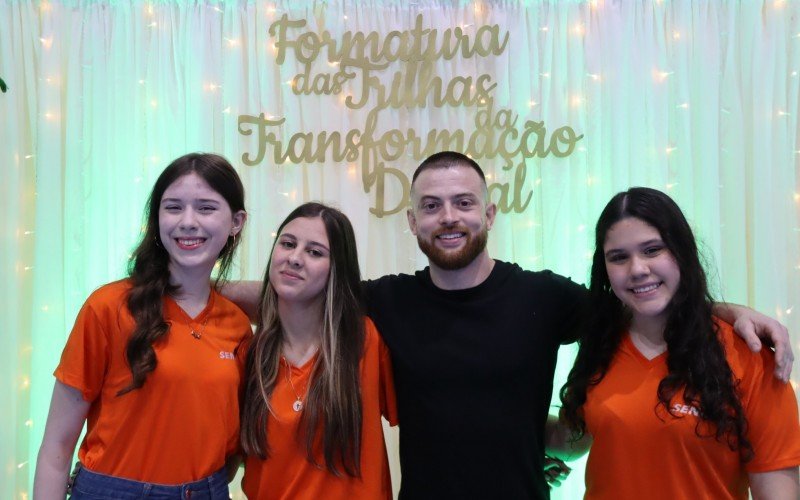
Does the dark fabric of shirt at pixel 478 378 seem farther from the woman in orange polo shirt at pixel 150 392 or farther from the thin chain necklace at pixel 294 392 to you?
the woman in orange polo shirt at pixel 150 392

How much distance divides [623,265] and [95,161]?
2738mm

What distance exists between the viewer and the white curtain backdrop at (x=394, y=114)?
10.6ft

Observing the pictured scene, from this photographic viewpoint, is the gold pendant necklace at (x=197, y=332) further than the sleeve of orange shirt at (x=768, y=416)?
Yes

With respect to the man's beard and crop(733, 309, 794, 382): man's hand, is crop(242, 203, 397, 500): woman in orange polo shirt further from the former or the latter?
crop(733, 309, 794, 382): man's hand

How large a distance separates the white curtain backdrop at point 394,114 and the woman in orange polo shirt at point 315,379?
1.34m

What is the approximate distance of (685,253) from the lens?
1668 mm

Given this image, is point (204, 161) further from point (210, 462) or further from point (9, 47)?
point (9, 47)

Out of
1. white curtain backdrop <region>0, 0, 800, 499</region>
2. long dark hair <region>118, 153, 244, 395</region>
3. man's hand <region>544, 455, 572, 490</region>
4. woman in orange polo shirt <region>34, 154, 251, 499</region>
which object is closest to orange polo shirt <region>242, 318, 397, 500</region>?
woman in orange polo shirt <region>34, 154, 251, 499</region>

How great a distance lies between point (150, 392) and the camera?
1602 mm

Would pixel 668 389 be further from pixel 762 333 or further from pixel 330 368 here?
pixel 330 368

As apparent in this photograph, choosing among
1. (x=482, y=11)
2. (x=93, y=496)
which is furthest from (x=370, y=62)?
(x=93, y=496)

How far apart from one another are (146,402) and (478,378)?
2.95 feet

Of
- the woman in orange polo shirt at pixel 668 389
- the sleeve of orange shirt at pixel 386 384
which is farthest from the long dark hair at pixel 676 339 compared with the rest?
the sleeve of orange shirt at pixel 386 384

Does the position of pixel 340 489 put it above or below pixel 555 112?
below
